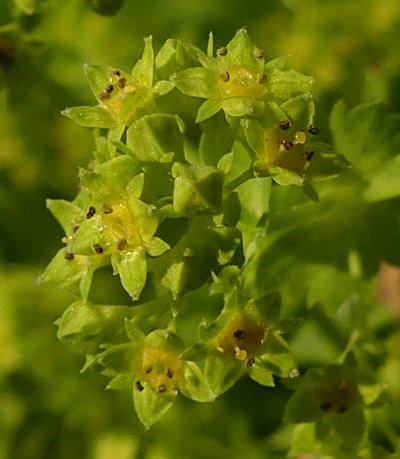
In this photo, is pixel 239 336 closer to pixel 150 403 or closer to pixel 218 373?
pixel 218 373

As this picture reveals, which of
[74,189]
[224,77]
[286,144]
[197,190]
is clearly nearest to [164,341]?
[197,190]

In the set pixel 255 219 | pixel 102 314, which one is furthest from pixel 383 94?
pixel 102 314

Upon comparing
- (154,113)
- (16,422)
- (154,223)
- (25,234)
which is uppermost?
(154,113)

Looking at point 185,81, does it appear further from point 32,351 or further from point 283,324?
point 32,351

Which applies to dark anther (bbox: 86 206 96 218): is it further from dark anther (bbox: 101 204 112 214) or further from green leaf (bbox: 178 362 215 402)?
green leaf (bbox: 178 362 215 402)

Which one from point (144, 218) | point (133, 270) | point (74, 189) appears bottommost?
point (74, 189)
